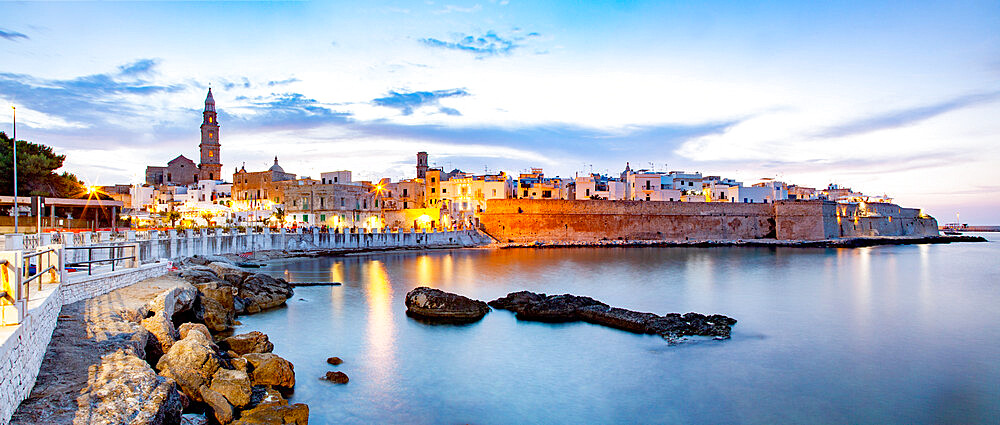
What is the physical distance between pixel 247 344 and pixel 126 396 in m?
4.31

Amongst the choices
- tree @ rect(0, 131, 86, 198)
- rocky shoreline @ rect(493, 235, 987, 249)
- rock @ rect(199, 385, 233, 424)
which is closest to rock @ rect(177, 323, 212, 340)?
rock @ rect(199, 385, 233, 424)

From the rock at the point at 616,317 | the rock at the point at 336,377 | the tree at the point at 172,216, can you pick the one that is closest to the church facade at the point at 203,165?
the tree at the point at 172,216

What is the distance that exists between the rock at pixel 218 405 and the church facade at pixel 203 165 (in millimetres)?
55749

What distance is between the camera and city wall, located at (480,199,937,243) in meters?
47.9

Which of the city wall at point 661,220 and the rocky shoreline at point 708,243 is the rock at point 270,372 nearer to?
the rocky shoreline at point 708,243

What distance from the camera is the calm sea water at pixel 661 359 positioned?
338 inches

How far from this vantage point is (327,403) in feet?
27.3

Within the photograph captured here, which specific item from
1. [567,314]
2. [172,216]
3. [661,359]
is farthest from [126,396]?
[172,216]

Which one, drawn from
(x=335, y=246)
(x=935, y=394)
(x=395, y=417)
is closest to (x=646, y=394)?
(x=395, y=417)

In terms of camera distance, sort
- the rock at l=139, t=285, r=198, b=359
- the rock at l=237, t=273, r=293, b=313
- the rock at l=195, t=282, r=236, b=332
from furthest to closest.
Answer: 1. the rock at l=237, t=273, r=293, b=313
2. the rock at l=195, t=282, r=236, b=332
3. the rock at l=139, t=285, r=198, b=359

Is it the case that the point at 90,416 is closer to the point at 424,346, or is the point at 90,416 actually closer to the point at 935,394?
the point at 424,346

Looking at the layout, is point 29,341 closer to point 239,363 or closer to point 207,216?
point 239,363

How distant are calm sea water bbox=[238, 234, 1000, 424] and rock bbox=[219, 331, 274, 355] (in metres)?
0.76

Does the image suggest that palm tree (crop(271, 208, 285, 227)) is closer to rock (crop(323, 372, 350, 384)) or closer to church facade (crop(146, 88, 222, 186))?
church facade (crop(146, 88, 222, 186))
